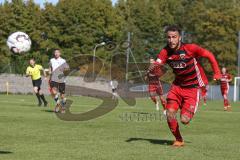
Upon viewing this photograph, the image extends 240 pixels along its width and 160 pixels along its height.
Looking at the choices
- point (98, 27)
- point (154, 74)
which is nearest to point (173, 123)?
point (154, 74)

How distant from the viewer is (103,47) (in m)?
67.5

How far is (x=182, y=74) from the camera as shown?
11.2m

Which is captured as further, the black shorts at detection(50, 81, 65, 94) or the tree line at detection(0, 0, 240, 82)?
the tree line at detection(0, 0, 240, 82)

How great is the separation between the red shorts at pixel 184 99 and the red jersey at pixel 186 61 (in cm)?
11

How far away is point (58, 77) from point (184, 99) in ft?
35.3

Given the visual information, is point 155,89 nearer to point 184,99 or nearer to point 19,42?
point 19,42

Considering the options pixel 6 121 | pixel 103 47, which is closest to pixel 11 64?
pixel 103 47

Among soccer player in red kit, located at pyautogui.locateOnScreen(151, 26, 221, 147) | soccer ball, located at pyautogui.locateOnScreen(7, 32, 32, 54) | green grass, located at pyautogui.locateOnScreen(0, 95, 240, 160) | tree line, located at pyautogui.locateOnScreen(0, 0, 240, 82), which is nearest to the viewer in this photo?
green grass, located at pyautogui.locateOnScreen(0, 95, 240, 160)

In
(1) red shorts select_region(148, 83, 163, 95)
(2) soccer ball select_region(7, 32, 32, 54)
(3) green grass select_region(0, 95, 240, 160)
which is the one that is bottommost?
(3) green grass select_region(0, 95, 240, 160)

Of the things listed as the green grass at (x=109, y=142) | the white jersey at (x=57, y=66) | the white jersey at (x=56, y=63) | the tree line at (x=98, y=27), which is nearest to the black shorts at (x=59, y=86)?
the white jersey at (x=57, y=66)

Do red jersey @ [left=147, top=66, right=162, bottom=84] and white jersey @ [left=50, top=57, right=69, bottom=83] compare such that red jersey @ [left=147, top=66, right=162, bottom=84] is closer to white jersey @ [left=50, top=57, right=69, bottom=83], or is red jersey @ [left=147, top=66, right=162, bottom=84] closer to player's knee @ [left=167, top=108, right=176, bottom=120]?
player's knee @ [left=167, top=108, right=176, bottom=120]

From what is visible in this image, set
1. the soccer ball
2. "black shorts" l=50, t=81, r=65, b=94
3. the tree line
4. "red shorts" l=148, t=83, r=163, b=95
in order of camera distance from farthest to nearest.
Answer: the tree line
the soccer ball
"red shorts" l=148, t=83, r=163, b=95
"black shorts" l=50, t=81, r=65, b=94

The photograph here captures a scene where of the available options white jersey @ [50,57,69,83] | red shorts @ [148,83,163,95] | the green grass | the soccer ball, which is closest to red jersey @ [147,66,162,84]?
red shorts @ [148,83,163,95]

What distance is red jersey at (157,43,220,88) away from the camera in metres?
10.9
